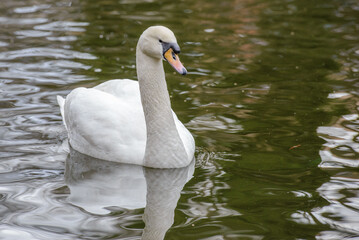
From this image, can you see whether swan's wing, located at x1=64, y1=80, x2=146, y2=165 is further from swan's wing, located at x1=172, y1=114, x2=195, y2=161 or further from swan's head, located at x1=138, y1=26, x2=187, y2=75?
swan's head, located at x1=138, y1=26, x2=187, y2=75

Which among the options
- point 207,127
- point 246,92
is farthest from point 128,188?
point 246,92

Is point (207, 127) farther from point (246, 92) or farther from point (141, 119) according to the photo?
point (246, 92)

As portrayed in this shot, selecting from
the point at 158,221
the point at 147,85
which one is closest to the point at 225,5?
the point at 147,85

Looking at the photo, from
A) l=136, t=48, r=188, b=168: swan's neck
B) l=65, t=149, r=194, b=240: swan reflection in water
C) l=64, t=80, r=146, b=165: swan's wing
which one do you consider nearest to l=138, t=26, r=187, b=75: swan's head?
l=136, t=48, r=188, b=168: swan's neck

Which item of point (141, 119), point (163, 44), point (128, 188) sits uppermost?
point (163, 44)

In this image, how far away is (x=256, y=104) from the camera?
8391mm

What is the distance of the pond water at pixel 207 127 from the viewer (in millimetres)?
5492

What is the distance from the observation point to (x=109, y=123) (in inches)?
265

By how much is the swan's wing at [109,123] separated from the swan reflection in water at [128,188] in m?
0.12

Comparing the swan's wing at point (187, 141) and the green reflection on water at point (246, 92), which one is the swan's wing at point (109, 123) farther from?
the green reflection on water at point (246, 92)

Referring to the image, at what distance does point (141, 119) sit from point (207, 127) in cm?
109

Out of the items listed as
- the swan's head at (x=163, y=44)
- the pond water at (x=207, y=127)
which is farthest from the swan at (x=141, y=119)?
the pond water at (x=207, y=127)

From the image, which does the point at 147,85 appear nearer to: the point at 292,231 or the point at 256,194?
the point at 256,194

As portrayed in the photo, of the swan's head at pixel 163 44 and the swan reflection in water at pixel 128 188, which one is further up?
the swan's head at pixel 163 44
